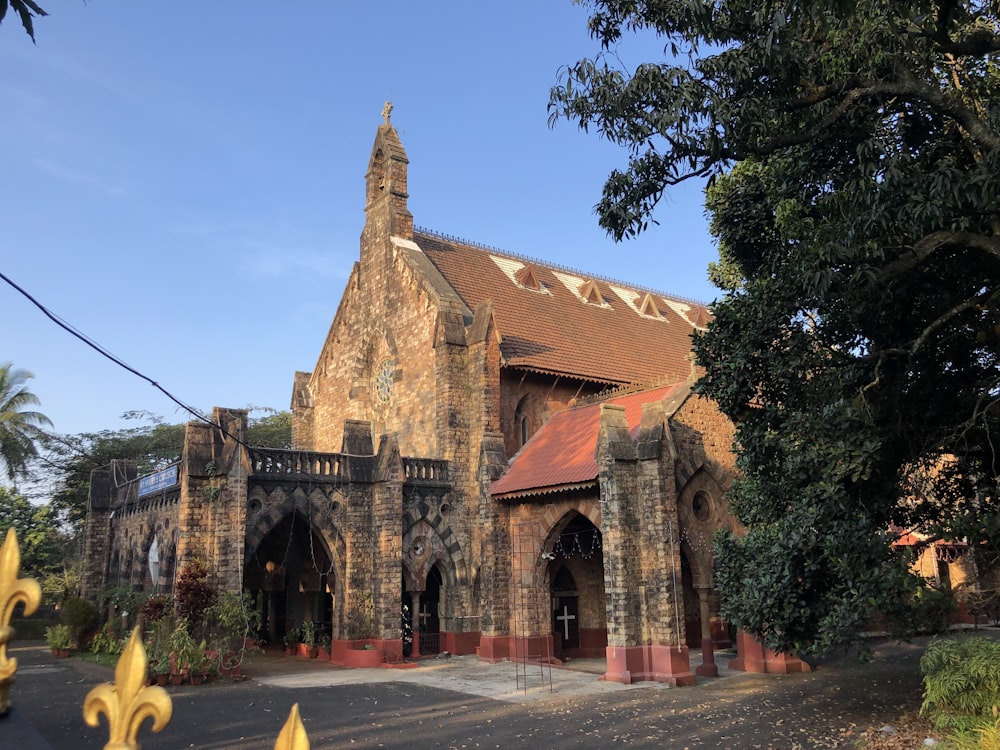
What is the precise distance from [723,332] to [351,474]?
44.6 ft

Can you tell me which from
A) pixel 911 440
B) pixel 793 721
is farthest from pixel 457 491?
pixel 911 440

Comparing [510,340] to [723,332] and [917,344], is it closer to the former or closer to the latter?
[723,332]

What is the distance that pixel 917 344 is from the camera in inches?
388

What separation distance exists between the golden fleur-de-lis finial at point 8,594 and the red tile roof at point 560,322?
75.3ft

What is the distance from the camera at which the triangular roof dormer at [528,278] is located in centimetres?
3067

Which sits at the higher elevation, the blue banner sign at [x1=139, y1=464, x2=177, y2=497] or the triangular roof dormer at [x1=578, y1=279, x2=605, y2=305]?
the triangular roof dormer at [x1=578, y1=279, x2=605, y2=305]

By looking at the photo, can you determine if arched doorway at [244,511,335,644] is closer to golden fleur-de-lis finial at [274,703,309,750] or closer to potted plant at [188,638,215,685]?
potted plant at [188,638,215,685]

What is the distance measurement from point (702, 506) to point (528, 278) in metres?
13.3

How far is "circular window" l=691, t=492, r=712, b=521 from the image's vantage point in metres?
20.5

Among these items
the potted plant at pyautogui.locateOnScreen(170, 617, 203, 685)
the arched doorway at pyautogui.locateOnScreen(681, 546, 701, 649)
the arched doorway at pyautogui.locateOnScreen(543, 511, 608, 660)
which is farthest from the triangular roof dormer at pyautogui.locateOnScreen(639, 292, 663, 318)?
the potted plant at pyautogui.locateOnScreen(170, 617, 203, 685)

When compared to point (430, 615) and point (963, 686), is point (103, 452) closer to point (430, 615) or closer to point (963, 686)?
point (430, 615)

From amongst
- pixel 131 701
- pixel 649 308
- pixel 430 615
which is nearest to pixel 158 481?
pixel 430 615

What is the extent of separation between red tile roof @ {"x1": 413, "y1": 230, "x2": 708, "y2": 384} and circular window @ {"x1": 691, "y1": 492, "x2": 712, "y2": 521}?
5925mm

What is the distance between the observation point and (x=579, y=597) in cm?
2445
